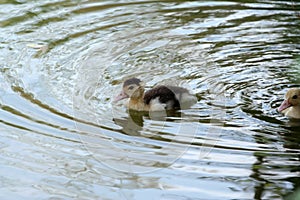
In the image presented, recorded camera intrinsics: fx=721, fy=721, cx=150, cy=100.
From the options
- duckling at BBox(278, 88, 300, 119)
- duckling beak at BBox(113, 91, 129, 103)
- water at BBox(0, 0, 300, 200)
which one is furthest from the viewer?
duckling beak at BBox(113, 91, 129, 103)

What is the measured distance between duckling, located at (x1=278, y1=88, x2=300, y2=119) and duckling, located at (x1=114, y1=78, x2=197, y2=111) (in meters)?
0.75

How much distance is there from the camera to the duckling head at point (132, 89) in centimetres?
616

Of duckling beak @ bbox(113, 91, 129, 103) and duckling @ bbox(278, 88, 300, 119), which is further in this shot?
duckling beak @ bbox(113, 91, 129, 103)

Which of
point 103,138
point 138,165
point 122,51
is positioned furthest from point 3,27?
point 138,165

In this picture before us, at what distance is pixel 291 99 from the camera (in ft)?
19.5

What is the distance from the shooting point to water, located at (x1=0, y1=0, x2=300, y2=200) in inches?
183

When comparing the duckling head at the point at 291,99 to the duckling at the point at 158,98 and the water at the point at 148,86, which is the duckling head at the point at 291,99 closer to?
the water at the point at 148,86

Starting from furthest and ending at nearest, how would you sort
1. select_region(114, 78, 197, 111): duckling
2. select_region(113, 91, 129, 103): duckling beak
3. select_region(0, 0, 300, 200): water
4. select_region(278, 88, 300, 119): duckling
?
select_region(113, 91, 129, 103): duckling beak → select_region(114, 78, 197, 111): duckling → select_region(278, 88, 300, 119): duckling → select_region(0, 0, 300, 200): water

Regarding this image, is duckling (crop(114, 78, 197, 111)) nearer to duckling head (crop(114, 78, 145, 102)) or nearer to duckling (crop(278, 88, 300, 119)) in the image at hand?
duckling head (crop(114, 78, 145, 102))

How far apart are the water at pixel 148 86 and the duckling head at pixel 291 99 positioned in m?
0.12

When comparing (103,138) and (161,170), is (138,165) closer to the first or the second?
(161,170)

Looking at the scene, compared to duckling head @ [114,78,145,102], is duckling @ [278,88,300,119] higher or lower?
lower

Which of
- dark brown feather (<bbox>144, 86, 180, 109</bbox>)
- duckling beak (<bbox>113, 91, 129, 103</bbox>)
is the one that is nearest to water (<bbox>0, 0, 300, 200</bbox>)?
duckling beak (<bbox>113, 91, 129, 103</bbox>)

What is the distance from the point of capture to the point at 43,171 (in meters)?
4.82
